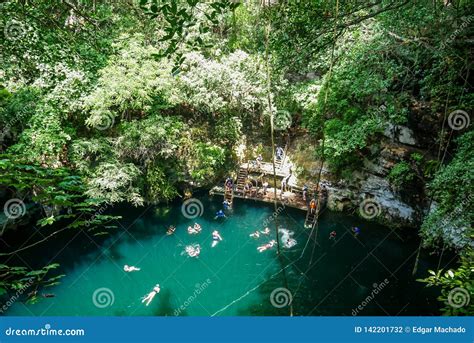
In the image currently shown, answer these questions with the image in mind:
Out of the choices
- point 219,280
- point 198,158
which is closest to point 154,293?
point 219,280

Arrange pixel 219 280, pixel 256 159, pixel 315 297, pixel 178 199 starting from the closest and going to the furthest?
pixel 315 297 → pixel 219 280 → pixel 178 199 → pixel 256 159

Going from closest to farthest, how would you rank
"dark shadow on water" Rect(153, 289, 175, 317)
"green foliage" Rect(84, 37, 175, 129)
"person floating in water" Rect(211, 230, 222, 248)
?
1. "dark shadow on water" Rect(153, 289, 175, 317)
2. "green foliage" Rect(84, 37, 175, 129)
3. "person floating in water" Rect(211, 230, 222, 248)

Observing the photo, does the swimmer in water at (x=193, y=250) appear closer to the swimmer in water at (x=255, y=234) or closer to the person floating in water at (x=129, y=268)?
the person floating in water at (x=129, y=268)

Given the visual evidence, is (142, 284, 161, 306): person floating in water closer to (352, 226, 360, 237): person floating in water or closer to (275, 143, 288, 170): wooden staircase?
(352, 226, 360, 237): person floating in water

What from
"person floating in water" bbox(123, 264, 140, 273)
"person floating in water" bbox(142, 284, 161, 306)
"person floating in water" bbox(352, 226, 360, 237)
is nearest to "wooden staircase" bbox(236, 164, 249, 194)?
"person floating in water" bbox(352, 226, 360, 237)

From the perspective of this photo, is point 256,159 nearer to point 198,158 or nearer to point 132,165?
point 198,158

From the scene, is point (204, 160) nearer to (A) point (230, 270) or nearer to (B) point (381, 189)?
(A) point (230, 270)

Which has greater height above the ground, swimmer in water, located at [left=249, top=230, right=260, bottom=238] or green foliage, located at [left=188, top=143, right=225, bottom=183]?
green foliage, located at [left=188, top=143, right=225, bottom=183]
